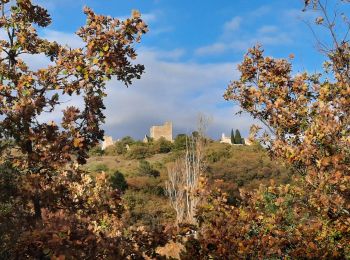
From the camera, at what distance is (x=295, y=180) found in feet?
20.1

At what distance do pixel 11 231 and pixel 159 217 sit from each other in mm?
33590

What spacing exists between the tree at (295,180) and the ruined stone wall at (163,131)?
7266cm

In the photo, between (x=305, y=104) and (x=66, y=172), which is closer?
(x=66, y=172)

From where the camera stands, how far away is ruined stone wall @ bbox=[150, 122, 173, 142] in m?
81.5

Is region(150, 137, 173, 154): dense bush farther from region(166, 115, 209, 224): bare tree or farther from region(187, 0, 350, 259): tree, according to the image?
region(187, 0, 350, 259): tree

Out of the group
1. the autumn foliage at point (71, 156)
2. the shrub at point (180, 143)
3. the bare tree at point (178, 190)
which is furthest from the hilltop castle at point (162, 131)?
the autumn foliage at point (71, 156)

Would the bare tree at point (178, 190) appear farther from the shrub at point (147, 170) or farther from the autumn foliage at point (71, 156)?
the autumn foliage at point (71, 156)

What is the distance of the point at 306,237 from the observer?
21.4 feet

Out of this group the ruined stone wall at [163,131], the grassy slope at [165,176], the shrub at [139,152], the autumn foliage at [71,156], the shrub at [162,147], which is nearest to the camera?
the autumn foliage at [71,156]

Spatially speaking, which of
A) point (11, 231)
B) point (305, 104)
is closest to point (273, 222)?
point (305, 104)

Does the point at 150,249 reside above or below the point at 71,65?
below

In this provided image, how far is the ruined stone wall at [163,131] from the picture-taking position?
81.5 m

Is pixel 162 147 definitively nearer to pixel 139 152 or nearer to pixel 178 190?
pixel 139 152

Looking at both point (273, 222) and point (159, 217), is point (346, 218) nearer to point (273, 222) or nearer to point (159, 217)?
point (273, 222)
